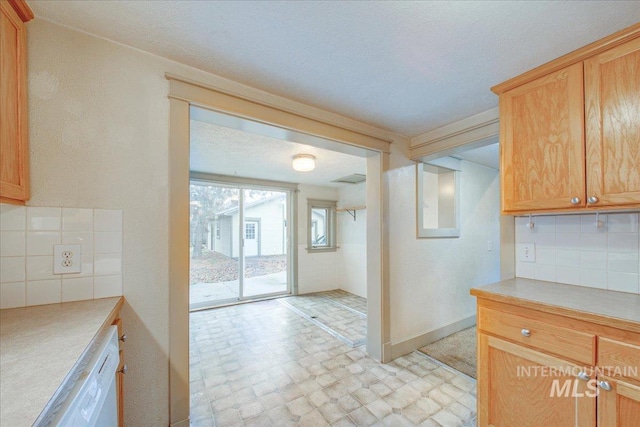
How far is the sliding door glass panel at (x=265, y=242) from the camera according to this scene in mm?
4609

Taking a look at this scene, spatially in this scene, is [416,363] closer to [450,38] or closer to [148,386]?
[148,386]

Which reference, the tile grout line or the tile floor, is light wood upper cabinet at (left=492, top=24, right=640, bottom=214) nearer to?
the tile floor

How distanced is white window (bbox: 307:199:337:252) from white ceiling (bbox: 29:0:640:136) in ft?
11.8

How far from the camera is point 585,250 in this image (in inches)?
61.3

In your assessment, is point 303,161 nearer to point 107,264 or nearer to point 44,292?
point 107,264

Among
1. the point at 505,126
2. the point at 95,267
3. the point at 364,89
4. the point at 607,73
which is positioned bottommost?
the point at 95,267

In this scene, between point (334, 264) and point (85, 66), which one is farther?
point (334, 264)

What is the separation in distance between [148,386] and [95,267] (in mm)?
694

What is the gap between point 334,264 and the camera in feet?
17.7

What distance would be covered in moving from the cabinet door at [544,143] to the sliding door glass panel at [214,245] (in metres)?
3.98

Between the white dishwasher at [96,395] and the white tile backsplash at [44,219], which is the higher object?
the white tile backsplash at [44,219]

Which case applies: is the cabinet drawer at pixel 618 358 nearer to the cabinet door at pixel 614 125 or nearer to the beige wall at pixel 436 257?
the cabinet door at pixel 614 125

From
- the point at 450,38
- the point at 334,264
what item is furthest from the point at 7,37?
the point at 334,264

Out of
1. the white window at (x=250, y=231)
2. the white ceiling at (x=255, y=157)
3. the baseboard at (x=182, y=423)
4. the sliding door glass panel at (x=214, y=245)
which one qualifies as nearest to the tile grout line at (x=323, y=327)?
the sliding door glass panel at (x=214, y=245)
